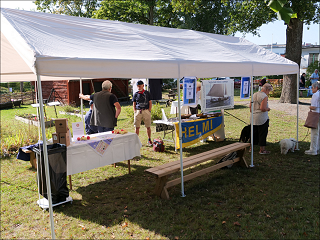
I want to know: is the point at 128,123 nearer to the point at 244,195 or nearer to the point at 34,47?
the point at 244,195

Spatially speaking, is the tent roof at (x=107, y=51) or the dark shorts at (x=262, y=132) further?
the dark shorts at (x=262, y=132)

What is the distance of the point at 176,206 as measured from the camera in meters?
4.40

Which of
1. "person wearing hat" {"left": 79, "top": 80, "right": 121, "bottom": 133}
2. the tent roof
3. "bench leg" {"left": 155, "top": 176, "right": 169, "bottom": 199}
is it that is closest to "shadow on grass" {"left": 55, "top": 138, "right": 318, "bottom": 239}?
"bench leg" {"left": 155, "top": 176, "right": 169, "bottom": 199}

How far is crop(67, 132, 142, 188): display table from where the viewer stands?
15.4ft

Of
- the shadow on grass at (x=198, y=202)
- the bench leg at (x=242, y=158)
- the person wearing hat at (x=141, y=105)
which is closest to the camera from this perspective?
the shadow on grass at (x=198, y=202)

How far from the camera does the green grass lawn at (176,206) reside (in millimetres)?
3711

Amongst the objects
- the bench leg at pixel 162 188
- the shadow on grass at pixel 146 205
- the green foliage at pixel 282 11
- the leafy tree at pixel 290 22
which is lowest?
the shadow on grass at pixel 146 205

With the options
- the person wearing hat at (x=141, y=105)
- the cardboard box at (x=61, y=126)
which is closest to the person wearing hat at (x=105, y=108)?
the cardboard box at (x=61, y=126)

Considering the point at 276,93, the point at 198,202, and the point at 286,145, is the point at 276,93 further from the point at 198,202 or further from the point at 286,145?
the point at 198,202

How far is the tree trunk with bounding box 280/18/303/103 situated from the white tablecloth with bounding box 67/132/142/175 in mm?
12917

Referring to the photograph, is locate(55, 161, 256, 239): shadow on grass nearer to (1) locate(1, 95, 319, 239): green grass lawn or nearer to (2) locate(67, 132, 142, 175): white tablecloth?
(1) locate(1, 95, 319, 239): green grass lawn

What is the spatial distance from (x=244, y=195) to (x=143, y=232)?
2017mm

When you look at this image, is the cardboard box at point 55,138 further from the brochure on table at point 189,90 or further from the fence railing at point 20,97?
the fence railing at point 20,97

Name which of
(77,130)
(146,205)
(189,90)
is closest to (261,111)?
(189,90)
